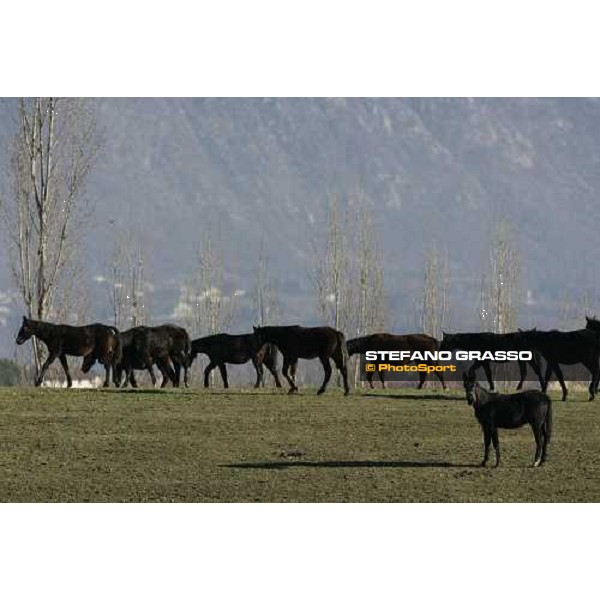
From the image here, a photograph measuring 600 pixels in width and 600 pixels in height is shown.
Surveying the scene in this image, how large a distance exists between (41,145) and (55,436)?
→ 13.1 meters

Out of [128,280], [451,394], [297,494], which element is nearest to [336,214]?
[128,280]

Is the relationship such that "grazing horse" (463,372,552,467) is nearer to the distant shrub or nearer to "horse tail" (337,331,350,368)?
"horse tail" (337,331,350,368)

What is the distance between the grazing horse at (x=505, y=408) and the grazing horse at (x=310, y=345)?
1019cm

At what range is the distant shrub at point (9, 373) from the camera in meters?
55.2

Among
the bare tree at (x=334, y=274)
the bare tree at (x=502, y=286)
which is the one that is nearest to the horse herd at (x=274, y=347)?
the bare tree at (x=334, y=274)

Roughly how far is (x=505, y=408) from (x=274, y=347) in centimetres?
1453

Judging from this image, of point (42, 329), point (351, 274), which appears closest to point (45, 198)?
point (42, 329)

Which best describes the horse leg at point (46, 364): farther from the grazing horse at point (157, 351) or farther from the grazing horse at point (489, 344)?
the grazing horse at point (489, 344)

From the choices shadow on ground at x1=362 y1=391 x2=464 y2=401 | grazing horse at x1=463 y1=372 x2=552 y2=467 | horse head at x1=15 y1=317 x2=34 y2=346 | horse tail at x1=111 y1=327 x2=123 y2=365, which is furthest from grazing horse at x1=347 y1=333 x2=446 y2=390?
grazing horse at x1=463 y1=372 x2=552 y2=467

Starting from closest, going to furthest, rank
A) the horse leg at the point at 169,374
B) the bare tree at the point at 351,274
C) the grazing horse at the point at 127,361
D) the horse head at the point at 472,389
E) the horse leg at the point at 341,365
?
the horse head at the point at 472,389, the horse leg at the point at 341,365, the grazing horse at the point at 127,361, the horse leg at the point at 169,374, the bare tree at the point at 351,274

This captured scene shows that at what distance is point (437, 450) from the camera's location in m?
27.1

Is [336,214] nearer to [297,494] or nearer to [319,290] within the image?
[319,290]

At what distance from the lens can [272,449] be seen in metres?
27.1

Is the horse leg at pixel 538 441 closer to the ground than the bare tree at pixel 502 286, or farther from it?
closer to the ground
